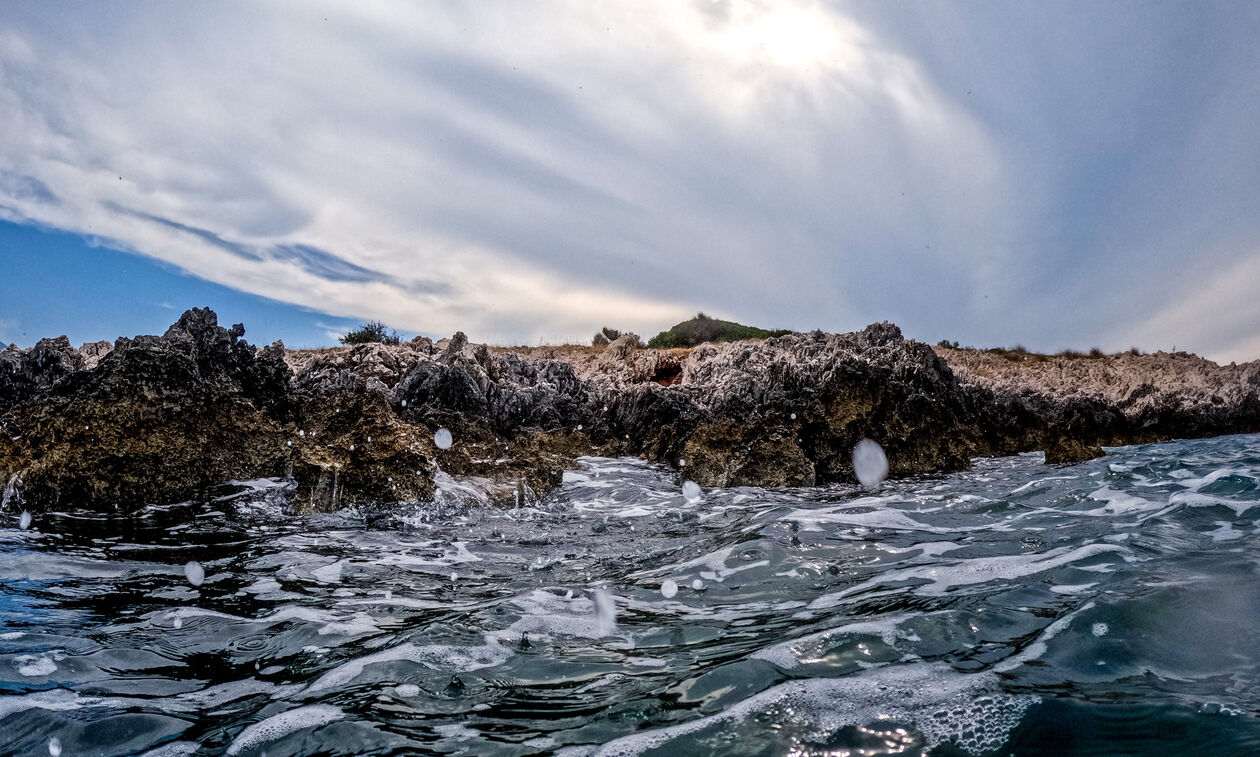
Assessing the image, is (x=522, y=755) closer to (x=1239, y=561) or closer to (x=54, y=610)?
(x=54, y=610)

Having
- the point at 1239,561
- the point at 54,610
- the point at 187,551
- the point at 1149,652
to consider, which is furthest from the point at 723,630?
the point at 187,551

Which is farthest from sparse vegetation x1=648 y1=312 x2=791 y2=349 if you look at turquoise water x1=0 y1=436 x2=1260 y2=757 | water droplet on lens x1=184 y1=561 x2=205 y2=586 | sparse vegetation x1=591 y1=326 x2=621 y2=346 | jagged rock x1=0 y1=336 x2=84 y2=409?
water droplet on lens x1=184 y1=561 x2=205 y2=586

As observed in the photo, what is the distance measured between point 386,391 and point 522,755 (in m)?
8.16

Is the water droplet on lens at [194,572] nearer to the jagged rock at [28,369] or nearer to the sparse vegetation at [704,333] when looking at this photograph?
the jagged rock at [28,369]

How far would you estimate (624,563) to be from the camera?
16.2 ft

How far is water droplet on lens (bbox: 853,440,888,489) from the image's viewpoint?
30.8 ft

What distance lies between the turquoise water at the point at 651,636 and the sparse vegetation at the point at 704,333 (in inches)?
833

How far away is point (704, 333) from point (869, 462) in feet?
59.3

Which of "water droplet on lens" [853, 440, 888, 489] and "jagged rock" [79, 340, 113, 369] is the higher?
"jagged rock" [79, 340, 113, 369]

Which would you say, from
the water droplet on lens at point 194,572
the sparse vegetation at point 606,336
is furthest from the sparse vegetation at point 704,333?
the water droplet on lens at point 194,572

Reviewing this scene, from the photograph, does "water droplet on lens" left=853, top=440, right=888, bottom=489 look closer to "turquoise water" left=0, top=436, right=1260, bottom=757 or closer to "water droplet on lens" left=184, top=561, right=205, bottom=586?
"turquoise water" left=0, top=436, right=1260, bottom=757

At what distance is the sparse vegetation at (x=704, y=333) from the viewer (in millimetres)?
27094

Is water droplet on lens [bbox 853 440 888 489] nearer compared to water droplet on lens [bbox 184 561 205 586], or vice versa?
water droplet on lens [bbox 184 561 205 586]

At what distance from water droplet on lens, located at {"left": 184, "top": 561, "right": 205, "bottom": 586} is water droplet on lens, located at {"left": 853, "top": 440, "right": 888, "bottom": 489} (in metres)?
7.48
